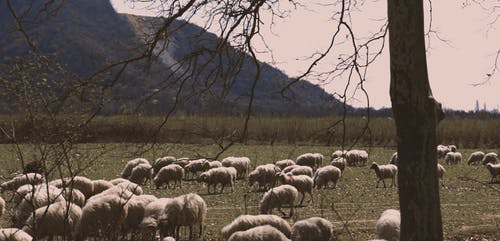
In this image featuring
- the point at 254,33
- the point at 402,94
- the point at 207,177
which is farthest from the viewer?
the point at 207,177

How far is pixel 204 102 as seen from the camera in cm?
733

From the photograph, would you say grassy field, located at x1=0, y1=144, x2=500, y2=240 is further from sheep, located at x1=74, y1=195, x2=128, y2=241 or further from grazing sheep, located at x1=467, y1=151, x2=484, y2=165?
grazing sheep, located at x1=467, y1=151, x2=484, y2=165

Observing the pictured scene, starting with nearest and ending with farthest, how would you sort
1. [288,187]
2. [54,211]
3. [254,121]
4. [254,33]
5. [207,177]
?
[254,33] < [54,211] < [288,187] < [207,177] < [254,121]

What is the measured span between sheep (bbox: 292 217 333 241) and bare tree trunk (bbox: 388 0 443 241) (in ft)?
10.8

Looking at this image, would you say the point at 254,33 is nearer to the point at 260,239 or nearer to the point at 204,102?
the point at 204,102

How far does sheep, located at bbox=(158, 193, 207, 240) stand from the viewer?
10.2 metres

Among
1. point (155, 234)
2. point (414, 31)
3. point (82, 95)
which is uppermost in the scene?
point (414, 31)

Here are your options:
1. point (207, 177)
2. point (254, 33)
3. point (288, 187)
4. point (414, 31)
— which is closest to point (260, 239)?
point (254, 33)

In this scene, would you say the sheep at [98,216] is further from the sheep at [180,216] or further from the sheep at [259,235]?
the sheep at [259,235]

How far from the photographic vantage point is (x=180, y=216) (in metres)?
10.3

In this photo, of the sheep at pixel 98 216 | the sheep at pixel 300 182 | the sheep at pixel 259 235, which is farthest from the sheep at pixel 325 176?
the sheep at pixel 259 235

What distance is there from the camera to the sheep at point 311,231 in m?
9.07

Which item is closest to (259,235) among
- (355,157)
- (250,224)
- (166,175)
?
(250,224)

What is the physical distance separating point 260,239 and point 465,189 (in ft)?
43.4
